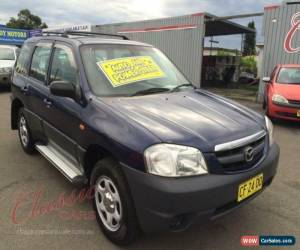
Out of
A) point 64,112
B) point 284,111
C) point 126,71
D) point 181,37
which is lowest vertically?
point 284,111

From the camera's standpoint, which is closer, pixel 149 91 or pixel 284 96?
pixel 149 91

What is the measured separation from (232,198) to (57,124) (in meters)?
2.16

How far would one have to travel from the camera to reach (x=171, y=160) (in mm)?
2400

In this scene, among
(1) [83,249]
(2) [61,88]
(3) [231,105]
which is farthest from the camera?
(3) [231,105]

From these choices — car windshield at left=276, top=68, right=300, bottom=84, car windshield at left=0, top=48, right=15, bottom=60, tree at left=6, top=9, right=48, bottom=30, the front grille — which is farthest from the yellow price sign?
tree at left=6, top=9, right=48, bottom=30

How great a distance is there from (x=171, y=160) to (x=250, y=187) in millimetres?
812

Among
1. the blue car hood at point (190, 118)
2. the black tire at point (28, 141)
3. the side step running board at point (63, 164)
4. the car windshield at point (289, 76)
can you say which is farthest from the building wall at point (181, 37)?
the blue car hood at point (190, 118)

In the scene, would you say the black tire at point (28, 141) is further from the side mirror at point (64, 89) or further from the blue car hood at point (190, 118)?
the blue car hood at point (190, 118)

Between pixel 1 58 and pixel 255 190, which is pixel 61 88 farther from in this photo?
pixel 1 58

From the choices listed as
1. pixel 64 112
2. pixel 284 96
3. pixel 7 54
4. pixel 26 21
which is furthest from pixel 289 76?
pixel 26 21

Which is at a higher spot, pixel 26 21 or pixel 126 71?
pixel 26 21

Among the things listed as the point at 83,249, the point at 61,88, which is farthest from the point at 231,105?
the point at 83,249

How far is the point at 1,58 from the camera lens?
13547mm

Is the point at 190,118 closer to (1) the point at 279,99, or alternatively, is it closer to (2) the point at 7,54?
(1) the point at 279,99
